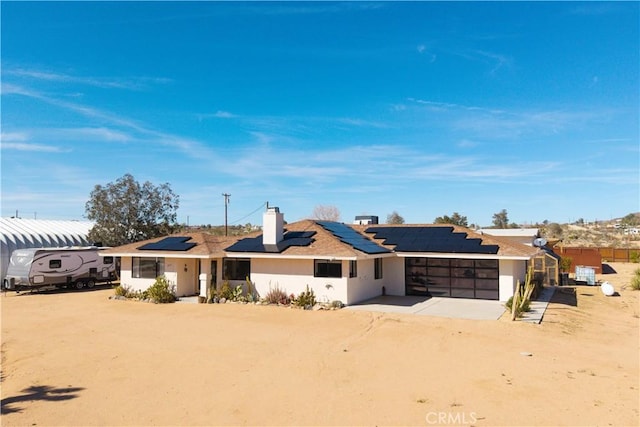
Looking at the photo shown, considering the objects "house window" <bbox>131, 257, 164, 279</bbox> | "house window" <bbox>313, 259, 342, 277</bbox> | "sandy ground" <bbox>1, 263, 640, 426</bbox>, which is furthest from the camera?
"house window" <bbox>131, 257, 164, 279</bbox>

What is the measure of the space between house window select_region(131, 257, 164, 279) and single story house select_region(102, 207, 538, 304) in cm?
6

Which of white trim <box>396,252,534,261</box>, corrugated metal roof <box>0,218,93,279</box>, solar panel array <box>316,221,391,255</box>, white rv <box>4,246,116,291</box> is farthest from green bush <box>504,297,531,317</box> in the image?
corrugated metal roof <box>0,218,93,279</box>

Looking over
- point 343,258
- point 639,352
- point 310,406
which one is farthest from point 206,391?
point 639,352

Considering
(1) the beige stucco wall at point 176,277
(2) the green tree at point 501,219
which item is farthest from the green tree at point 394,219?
(1) the beige stucco wall at point 176,277

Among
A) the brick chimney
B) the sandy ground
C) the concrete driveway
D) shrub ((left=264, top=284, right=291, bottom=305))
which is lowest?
the sandy ground

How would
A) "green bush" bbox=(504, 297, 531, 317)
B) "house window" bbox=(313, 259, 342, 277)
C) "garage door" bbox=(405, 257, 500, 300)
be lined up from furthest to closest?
"garage door" bbox=(405, 257, 500, 300) < "house window" bbox=(313, 259, 342, 277) < "green bush" bbox=(504, 297, 531, 317)

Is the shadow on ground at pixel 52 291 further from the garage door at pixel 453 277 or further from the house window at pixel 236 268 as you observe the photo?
the garage door at pixel 453 277

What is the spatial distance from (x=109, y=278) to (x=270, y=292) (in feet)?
48.1

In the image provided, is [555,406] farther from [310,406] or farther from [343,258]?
[343,258]

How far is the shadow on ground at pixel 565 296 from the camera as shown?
21.5 metres

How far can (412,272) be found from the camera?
931 inches

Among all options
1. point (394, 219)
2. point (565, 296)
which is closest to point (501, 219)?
point (394, 219)

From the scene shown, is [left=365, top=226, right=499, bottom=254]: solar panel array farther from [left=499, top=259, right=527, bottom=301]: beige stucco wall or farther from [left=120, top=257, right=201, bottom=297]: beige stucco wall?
[left=120, top=257, right=201, bottom=297]: beige stucco wall

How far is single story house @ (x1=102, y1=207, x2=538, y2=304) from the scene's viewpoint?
20.8 metres
